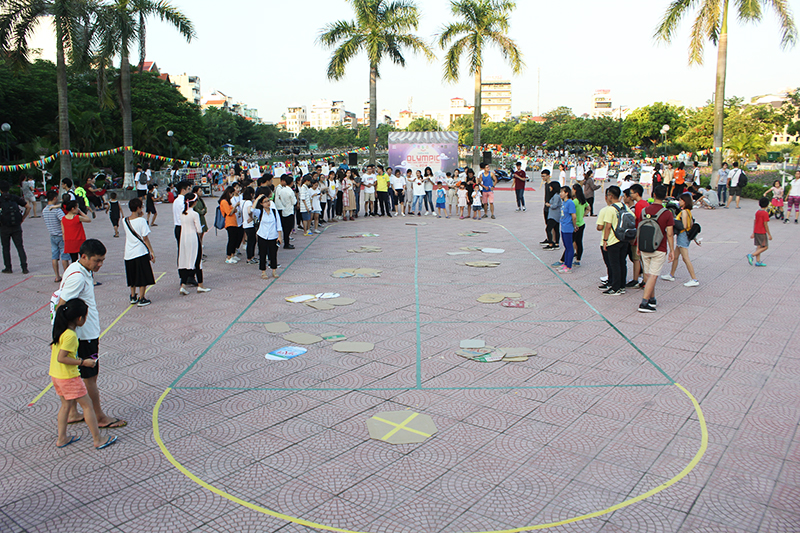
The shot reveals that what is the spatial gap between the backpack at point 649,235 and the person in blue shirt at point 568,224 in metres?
2.27

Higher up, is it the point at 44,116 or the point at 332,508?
the point at 44,116

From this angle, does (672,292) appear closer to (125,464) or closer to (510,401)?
(510,401)

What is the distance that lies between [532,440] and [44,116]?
127ft

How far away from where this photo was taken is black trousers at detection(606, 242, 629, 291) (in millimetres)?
8539

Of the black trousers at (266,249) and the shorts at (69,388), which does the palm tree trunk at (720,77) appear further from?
the shorts at (69,388)

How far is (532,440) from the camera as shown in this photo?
14.3 ft

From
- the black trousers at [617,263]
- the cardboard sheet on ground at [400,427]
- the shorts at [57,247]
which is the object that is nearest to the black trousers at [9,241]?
the shorts at [57,247]

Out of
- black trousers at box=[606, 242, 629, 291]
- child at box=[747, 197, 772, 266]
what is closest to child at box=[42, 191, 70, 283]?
black trousers at box=[606, 242, 629, 291]

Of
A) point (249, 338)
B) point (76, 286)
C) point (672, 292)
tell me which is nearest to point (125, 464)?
point (76, 286)

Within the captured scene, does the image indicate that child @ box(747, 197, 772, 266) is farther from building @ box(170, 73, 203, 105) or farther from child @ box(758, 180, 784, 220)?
building @ box(170, 73, 203, 105)

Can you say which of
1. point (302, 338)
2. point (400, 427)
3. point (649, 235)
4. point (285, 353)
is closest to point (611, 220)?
point (649, 235)

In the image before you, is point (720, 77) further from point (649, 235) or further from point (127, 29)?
point (127, 29)

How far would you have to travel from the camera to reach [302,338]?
22.3 ft

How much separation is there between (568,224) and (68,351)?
8.14 metres
